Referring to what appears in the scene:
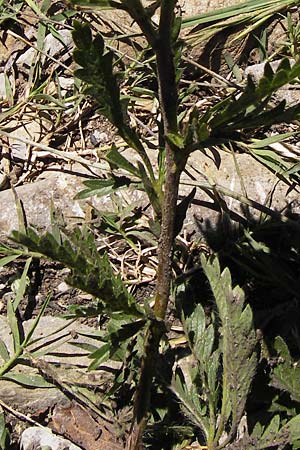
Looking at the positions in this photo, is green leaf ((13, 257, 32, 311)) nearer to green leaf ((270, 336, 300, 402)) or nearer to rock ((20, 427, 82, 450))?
rock ((20, 427, 82, 450))

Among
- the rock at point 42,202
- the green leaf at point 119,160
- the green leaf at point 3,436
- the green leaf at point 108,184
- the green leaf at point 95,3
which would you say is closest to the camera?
the green leaf at point 95,3

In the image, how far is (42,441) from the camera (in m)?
2.16

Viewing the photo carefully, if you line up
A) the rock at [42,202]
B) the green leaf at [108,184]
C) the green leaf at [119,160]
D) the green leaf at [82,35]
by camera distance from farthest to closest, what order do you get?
the rock at [42,202] < the green leaf at [108,184] < the green leaf at [119,160] < the green leaf at [82,35]

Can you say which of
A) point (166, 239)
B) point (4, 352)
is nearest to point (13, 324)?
point (4, 352)

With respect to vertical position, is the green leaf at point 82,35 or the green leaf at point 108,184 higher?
the green leaf at point 82,35

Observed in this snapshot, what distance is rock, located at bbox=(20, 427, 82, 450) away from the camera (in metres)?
2.15

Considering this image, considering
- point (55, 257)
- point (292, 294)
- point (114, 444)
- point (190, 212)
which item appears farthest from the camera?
point (190, 212)

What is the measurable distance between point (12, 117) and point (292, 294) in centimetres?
121

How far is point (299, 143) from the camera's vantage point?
2.62m

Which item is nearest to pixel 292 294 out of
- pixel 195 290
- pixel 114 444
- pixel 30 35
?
pixel 195 290

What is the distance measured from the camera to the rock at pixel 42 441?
2.15 metres

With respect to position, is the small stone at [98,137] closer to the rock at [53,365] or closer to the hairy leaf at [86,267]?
the rock at [53,365]

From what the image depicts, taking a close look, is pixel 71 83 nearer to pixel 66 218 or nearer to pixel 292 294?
pixel 66 218

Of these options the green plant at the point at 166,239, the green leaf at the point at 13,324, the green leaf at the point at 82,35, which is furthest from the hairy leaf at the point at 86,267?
the green leaf at the point at 13,324
